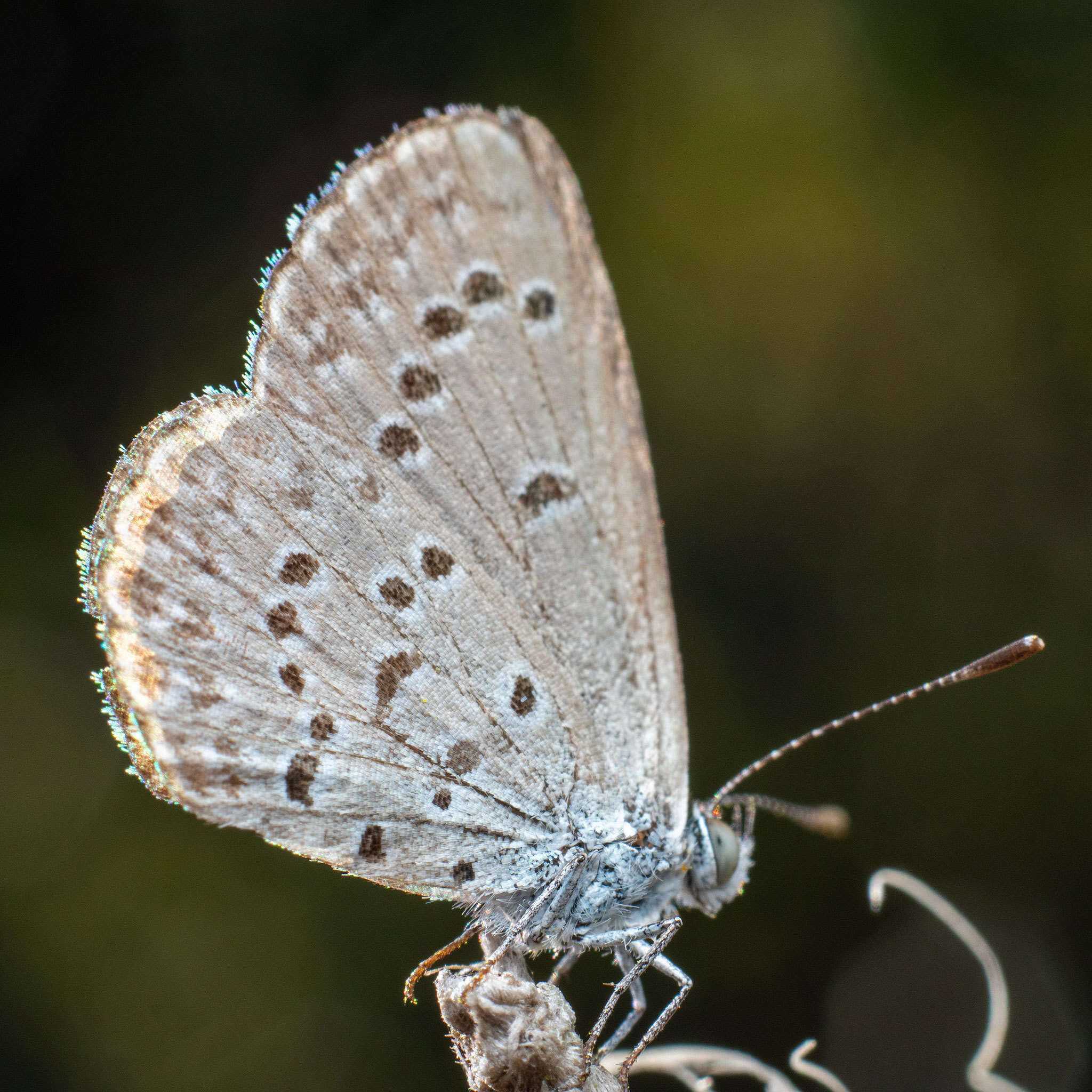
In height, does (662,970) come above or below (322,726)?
below

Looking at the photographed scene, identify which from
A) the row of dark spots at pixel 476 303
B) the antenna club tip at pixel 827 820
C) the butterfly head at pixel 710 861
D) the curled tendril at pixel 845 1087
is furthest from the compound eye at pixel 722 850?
the row of dark spots at pixel 476 303

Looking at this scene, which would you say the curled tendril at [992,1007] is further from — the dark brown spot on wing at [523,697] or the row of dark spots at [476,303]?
the row of dark spots at [476,303]

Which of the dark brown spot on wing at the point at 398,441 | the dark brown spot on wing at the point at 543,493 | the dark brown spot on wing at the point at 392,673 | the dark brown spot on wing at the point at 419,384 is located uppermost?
the dark brown spot on wing at the point at 419,384

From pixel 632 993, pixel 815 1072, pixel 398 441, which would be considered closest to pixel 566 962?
pixel 632 993

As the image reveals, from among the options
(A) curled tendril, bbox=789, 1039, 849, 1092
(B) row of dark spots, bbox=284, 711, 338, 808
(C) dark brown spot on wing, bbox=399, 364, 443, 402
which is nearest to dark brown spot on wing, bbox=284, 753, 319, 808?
(B) row of dark spots, bbox=284, 711, 338, 808

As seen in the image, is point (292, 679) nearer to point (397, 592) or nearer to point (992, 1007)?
point (397, 592)

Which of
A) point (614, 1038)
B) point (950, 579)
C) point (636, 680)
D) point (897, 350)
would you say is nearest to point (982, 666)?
point (636, 680)

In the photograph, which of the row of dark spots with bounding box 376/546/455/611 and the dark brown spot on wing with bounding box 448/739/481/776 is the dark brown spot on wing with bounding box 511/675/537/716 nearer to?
the dark brown spot on wing with bounding box 448/739/481/776
